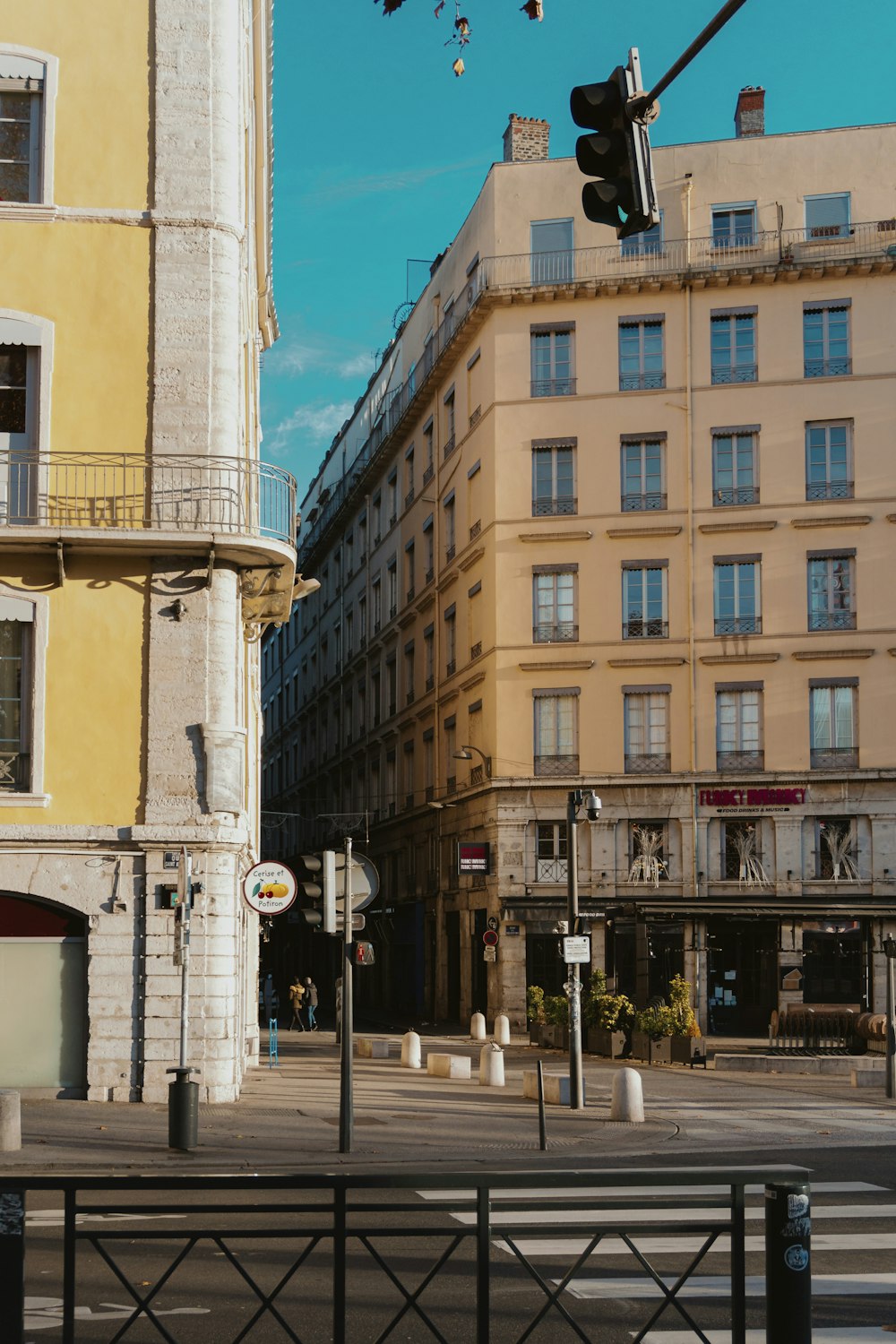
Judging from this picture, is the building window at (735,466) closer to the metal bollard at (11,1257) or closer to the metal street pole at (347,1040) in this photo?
the metal street pole at (347,1040)

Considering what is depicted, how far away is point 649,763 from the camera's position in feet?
138

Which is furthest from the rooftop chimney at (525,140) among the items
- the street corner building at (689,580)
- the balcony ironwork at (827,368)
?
the balcony ironwork at (827,368)

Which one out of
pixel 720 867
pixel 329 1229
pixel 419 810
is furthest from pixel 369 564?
pixel 329 1229

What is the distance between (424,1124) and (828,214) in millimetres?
31565

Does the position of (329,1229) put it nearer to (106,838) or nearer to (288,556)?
(106,838)

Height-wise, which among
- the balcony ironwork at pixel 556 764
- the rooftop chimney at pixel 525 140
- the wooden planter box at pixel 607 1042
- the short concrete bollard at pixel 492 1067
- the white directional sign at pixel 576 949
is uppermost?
the rooftop chimney at pixel 525 140

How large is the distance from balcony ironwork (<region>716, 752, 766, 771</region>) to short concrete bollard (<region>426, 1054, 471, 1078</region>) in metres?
16.8

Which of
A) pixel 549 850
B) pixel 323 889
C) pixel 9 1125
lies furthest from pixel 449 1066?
pixel 549 850

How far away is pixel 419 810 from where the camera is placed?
5103cm

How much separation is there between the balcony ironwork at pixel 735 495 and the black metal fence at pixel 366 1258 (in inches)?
1211

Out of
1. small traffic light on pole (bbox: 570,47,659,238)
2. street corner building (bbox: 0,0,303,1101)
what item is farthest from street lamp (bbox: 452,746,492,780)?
small traffic light on pole (bbox: 570,47,659,238)

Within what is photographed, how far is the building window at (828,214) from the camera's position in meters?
43.5

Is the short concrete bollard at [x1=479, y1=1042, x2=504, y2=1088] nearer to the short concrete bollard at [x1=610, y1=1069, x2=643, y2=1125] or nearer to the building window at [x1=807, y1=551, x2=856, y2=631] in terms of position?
the short concrete bollard at [x1=610, y1=1069, x2=643, y2=1125]

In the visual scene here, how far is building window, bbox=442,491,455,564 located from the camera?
4881 centimetres
